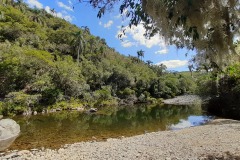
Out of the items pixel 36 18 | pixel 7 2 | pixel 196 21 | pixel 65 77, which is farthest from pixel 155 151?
pixel 36 18

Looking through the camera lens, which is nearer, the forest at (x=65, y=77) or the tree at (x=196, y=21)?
the tree at (x=196, y=21)

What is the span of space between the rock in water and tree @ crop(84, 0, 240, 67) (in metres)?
12.6

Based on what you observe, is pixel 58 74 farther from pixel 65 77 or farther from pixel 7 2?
pixel 7 2

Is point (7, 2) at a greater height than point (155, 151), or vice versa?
point (7, 2)

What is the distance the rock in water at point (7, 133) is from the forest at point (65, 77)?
11931 millimetres

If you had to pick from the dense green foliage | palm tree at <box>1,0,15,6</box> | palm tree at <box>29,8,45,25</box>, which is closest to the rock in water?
the dense green foliage

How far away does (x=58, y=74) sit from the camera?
43.9 m

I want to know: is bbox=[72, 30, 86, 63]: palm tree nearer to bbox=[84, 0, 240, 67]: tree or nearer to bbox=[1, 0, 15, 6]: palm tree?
bbox=[1, 0, 15, 6]: palm tree

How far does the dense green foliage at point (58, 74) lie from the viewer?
39.0m

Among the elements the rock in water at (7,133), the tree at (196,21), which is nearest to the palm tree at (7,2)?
the rock in water at (7,133)

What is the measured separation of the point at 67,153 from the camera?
11.8 meters

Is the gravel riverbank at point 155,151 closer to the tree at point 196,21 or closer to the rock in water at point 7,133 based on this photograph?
the rock in water at point 7,133

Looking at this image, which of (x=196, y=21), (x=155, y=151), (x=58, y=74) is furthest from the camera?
(x=58, y=74)

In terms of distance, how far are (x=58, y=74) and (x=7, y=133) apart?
2862cm
